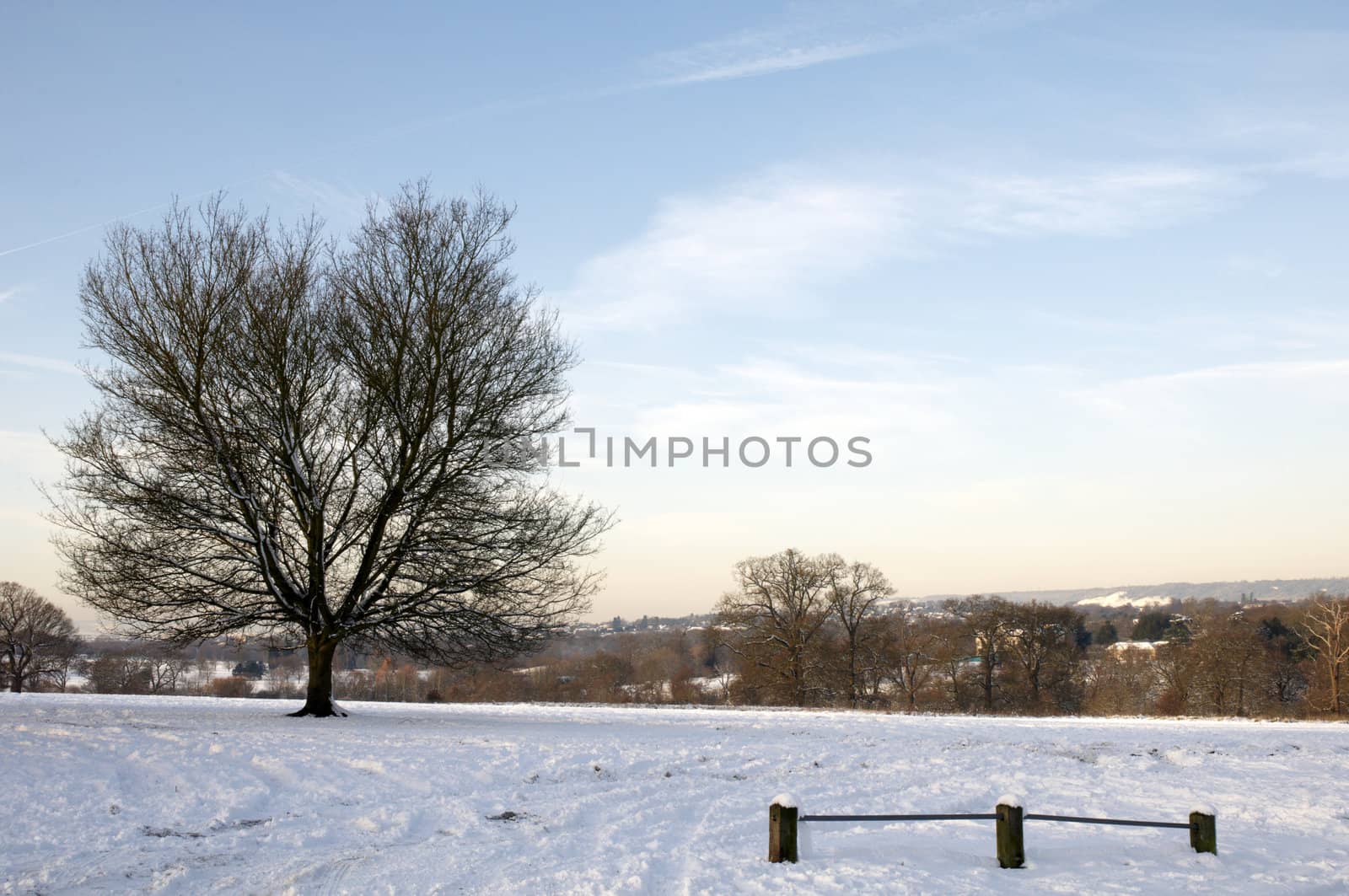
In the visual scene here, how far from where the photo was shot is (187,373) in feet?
57.8

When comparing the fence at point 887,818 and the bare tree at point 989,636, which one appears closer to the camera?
the fence at point 887,818

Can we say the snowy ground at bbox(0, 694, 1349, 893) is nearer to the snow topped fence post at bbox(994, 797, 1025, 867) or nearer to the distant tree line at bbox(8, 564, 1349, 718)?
the snow topped fence post at bbox(994, 797, 1025, 867)

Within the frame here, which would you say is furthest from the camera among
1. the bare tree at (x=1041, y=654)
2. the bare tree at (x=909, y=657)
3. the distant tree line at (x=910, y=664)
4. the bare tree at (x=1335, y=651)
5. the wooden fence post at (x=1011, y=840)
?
the bare tree at (x=1041, y=654)

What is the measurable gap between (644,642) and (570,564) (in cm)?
8061

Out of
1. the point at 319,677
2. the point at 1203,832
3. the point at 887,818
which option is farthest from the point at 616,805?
the point at 319,677

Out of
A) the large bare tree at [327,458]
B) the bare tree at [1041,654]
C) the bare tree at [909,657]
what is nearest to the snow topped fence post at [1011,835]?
the large bare tree at [327,458]

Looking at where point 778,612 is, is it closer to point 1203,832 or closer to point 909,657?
point 909,657

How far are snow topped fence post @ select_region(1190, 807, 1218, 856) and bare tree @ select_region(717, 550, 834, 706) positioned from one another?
3762 centimetres

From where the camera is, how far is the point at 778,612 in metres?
48.4

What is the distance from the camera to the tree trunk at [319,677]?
18.9 metres

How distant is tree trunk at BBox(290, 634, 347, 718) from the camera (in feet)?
62.1

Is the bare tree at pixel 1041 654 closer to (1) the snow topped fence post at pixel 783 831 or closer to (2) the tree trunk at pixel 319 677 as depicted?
(2) the tree trunk at pixel 319 677

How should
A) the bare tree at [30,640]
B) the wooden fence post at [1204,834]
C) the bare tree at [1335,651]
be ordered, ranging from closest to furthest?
the wooden fence post at [1204,834]
the bare tree at [1335,651]
the bare tree at [30,640]

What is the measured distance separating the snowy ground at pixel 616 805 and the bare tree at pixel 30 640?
31849mm
